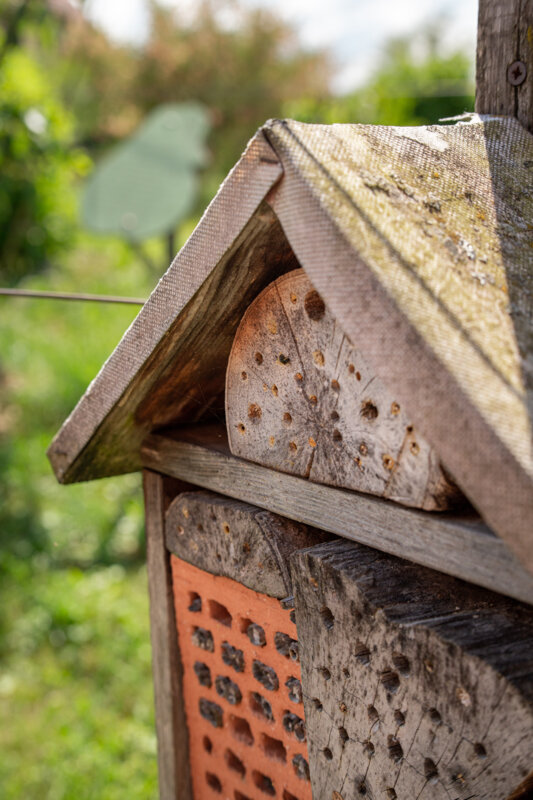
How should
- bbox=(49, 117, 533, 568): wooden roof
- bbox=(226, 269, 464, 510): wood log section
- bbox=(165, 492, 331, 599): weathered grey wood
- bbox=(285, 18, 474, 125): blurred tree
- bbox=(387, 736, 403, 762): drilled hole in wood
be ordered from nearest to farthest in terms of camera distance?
bbox=(49, 117, 533, 568): wooden roof
bbox=(226, 269, 464, 510): wood log section
bbox=(387, 736, 403, 762): drilled hole in wood
bbox=(165, 492, 331, 599): weathered grey wood
bbox=(285, 18, 474, 125): blurred tree

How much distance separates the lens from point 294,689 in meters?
1.94

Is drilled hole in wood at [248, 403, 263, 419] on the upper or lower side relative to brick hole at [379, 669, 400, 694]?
upper

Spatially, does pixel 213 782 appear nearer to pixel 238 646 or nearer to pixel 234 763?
pixel 234 763

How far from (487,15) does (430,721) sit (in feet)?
5.86

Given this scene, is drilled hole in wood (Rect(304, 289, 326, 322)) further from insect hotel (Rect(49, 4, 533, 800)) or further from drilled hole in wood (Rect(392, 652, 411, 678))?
drilled hole in wood (Rect(392, 652, 411, 678))

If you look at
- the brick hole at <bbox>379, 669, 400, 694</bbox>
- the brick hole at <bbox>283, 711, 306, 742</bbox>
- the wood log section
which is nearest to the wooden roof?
the wood log section

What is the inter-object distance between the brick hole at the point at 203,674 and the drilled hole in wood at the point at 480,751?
1092mm

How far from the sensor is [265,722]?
2.07 meters

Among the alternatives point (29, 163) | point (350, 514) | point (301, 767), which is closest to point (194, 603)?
point (301, 767)

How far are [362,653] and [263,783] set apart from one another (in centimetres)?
79

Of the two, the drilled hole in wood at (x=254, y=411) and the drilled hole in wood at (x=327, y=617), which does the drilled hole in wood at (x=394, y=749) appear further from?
the drilled hole in wood at (x=254, y=411)

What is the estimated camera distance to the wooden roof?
1.12 meters

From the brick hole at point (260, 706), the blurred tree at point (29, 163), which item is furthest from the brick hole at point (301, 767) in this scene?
the blurred tree at point (29, 163)

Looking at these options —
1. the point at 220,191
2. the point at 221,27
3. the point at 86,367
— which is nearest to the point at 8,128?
the point at 86,367
